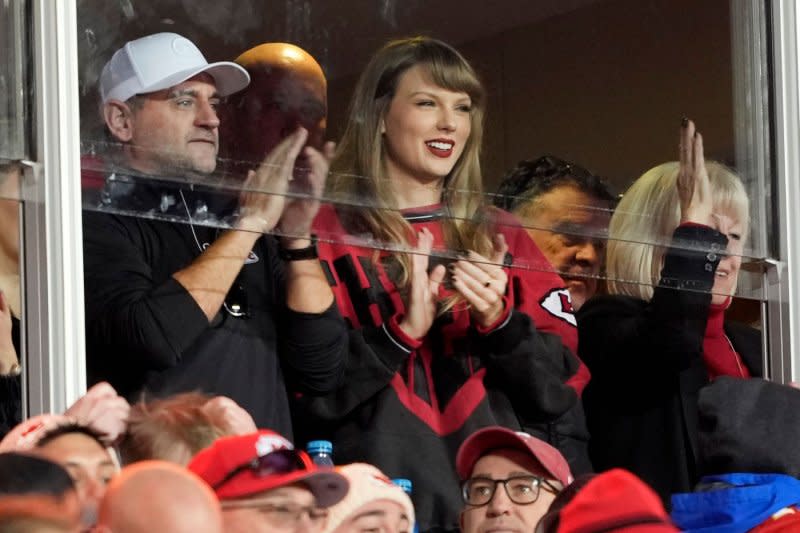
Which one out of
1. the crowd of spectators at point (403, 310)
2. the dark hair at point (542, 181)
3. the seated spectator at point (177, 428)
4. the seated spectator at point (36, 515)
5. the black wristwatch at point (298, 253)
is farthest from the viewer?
the dark hair at point (542, 181)

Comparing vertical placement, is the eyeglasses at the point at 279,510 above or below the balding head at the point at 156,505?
below

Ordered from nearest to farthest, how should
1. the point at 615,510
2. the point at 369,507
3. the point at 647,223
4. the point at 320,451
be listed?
the point at 615,510, the point at 369,507, the point at 320,451, the point at 647,223

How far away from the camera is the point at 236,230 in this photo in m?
4.29

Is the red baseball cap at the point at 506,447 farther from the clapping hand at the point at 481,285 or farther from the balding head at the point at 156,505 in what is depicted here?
the balding head at the point at 156,505

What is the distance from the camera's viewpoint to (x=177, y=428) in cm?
344

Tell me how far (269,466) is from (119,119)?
134cm

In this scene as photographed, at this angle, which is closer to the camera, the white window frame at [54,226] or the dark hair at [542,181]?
the white window frame at [54,226]

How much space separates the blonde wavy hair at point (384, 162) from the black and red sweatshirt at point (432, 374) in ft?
0.14

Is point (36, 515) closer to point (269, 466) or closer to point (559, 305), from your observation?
point (269, 466)

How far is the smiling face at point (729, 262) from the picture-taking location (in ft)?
17.0

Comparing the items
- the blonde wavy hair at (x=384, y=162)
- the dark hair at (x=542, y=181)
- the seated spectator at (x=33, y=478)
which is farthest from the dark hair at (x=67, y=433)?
the dark hair at (x=542, y=181)

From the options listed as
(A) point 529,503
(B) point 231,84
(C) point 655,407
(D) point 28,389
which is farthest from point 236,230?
(C) point 655,407

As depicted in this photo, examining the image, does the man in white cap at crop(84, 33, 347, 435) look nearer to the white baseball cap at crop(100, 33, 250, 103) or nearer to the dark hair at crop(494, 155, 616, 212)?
the white baseball cap at crop(100, 33, 250, 103)

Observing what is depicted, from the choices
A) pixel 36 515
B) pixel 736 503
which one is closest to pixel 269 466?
pixel 36 515
